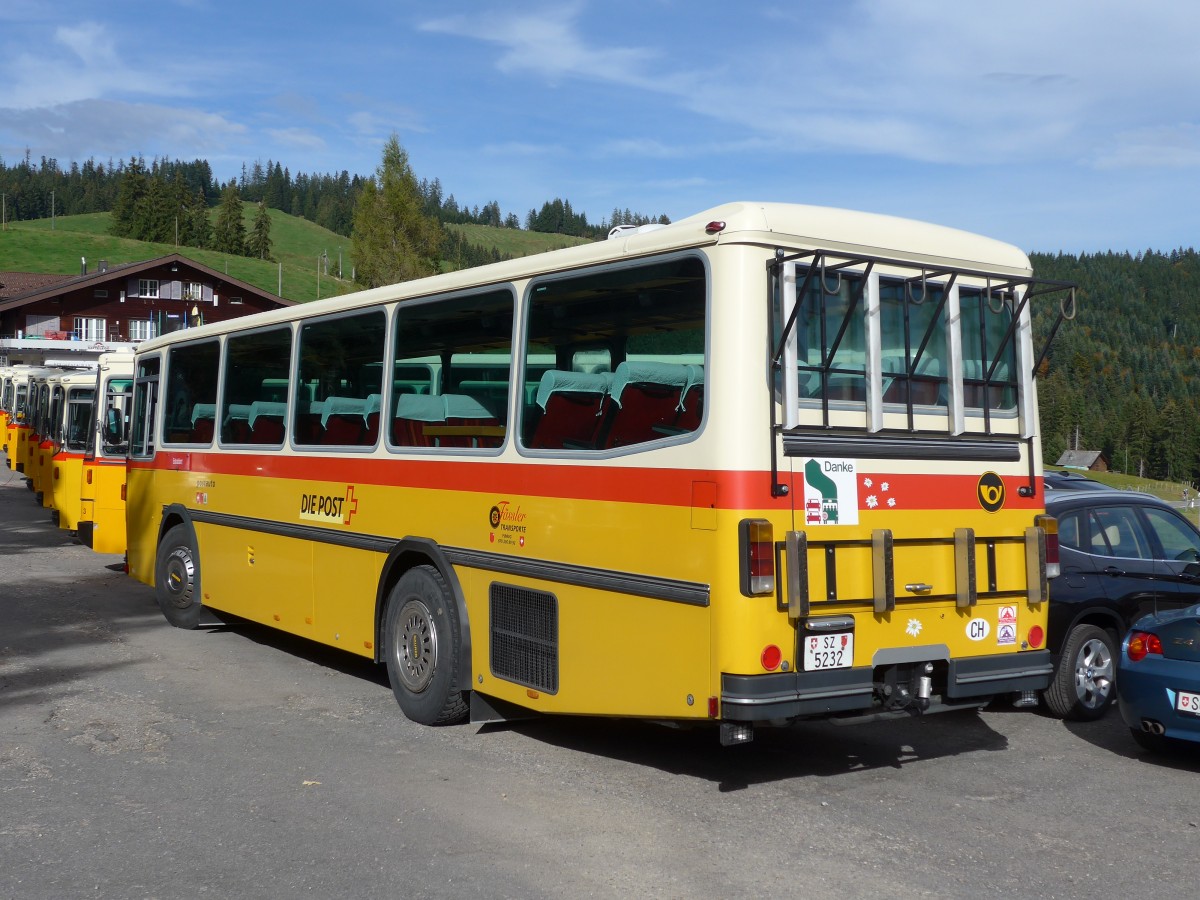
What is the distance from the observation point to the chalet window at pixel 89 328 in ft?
263

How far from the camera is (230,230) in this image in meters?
150

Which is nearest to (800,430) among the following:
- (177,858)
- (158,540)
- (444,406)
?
(444,406)

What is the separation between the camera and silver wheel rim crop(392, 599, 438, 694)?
26.2 feet

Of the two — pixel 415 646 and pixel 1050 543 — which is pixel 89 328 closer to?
pixel 415 646

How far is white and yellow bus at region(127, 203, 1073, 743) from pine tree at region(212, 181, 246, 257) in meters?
147

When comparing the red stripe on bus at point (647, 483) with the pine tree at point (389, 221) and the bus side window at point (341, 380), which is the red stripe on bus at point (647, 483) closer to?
the bus side window at point (341, 380)

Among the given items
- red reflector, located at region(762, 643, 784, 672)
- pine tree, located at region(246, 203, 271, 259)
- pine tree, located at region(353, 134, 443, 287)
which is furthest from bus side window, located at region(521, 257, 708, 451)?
pine tree, located at region(246, 203, 271, 259)

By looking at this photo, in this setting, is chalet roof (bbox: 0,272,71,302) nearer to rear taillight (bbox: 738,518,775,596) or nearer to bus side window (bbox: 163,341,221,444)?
bus side window (bbox: 163,341,221,444)

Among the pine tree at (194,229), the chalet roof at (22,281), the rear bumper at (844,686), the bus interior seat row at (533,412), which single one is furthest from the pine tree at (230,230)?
the rear bumper at (844,686)

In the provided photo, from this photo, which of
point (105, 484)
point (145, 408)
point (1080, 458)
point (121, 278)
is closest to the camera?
point (145, 408)

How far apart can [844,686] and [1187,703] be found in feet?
7.68

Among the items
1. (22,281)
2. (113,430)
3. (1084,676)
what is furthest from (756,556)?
(22,281)

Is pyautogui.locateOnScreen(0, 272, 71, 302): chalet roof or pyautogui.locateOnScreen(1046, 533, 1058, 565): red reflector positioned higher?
pyautogui.locateOnScreen(0, 272, 71, 302): chalet roof

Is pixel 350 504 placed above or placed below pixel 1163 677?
above
